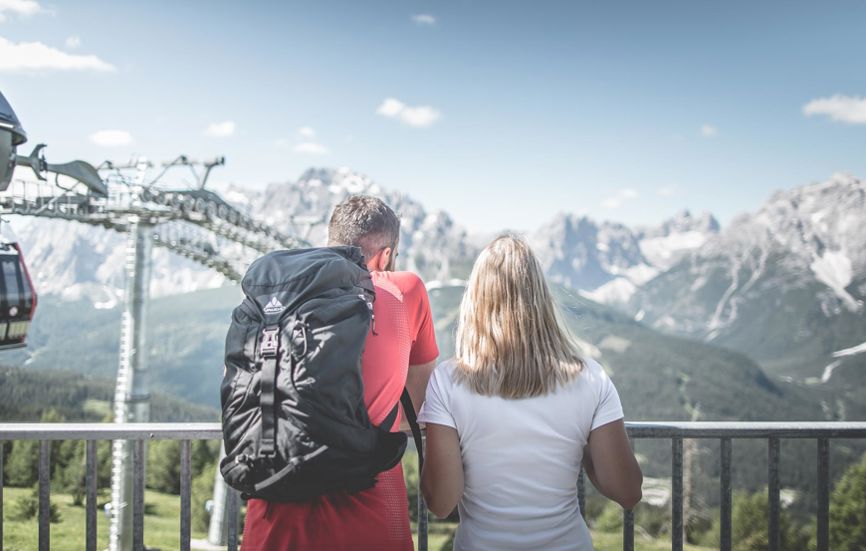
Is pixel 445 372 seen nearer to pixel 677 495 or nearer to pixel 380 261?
pixel 380 261

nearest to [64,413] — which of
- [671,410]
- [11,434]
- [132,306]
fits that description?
[132,306]

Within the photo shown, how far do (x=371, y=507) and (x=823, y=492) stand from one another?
354cm

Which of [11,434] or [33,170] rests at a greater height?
[33,170]

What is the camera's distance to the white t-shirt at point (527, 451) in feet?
10.2

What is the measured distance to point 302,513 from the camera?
2.87 m

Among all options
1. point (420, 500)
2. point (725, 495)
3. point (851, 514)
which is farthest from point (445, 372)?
point (851, 514)

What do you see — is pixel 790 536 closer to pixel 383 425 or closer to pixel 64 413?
pixel 383 425

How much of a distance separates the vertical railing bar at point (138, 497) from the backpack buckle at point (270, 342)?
215 centimetres

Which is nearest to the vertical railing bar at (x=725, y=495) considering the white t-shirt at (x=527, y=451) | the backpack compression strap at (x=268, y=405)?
the white t-shirt at (x=527, y=451)

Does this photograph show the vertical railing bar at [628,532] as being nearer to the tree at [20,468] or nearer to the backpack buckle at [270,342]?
the backpack buckle at [270,342]

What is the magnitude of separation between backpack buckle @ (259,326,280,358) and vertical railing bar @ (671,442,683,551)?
9.73 feet

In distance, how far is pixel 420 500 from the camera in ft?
13.9

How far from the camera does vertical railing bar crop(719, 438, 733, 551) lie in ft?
14.4

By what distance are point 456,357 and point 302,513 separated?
1077mm
